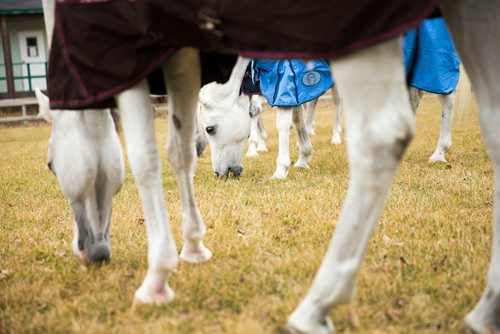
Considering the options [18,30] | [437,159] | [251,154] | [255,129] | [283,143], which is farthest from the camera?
[18,30]

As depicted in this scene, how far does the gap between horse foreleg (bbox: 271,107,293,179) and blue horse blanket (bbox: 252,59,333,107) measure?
0.30m

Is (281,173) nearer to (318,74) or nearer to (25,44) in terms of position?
(318,74)

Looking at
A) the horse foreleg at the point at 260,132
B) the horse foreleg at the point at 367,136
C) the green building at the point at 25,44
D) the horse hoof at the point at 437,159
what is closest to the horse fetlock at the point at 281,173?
the horse hoof at the point at 437,159

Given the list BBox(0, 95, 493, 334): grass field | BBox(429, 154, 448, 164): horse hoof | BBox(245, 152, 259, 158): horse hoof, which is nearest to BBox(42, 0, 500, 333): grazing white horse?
BBox(0, 95, 493, 334): grass field

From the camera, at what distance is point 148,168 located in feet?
7.37

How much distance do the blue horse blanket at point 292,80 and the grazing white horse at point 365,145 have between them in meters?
3.65

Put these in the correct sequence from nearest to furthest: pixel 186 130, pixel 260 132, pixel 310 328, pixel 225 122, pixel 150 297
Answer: pixel 310 328 → pixel 150 297 → pixel 186 130 → pixel 225 122 → pixel 260 132

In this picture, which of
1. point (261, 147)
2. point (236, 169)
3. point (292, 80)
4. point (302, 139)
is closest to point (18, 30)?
point (261, 147)

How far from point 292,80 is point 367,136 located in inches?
164

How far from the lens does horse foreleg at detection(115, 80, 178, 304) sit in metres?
2.22

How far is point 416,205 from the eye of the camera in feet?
13.6

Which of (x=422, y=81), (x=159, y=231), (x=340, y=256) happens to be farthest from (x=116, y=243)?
(x=422, y=81)

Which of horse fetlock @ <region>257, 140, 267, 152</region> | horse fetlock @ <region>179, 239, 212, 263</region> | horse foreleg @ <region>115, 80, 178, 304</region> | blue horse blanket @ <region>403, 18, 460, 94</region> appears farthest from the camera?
horse fetlock @ <region>257, 140, 267, 152</region>

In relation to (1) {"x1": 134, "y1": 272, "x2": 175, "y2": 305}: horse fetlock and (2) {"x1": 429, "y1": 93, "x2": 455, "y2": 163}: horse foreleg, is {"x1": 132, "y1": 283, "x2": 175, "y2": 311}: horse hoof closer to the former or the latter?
(1) {"x1": 134, "y1": 272, "x2": 175, "y2": 305}: horse fetlock
